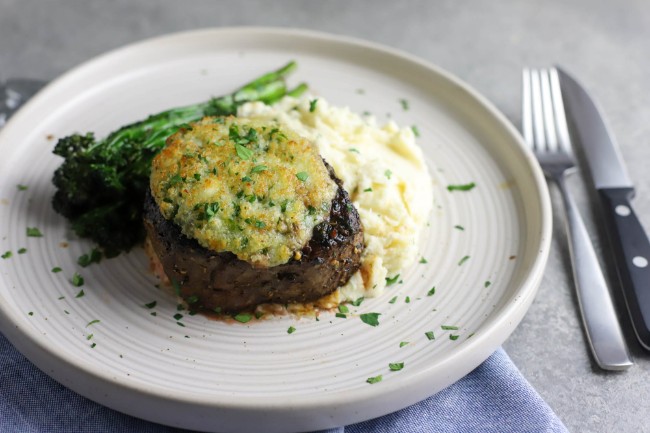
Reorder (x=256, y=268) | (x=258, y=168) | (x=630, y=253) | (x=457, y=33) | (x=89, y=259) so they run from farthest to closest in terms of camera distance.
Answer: (x=457, y=33), (x=630, y=253), (x=89, y=259), (x=258, y=168), (x=256, y=268)

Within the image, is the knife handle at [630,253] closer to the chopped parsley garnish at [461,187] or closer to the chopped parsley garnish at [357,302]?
the chopped parsley garnish at [461,187]

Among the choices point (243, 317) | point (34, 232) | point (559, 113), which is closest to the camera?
point (243, 317)

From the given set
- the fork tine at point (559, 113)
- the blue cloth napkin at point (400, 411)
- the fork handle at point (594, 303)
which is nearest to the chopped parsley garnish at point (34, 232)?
the blue cloth napkin at point (400, 411)

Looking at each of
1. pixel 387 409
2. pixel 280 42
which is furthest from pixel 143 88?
pixel 387 409

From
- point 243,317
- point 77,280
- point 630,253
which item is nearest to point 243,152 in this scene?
point 243,317

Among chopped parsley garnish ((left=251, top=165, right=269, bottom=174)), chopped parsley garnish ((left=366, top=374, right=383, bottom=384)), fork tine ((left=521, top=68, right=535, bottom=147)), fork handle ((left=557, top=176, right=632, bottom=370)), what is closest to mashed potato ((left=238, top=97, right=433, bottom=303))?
chopped parsley garnish ((left=251, top=165, right=269, bottom=174))

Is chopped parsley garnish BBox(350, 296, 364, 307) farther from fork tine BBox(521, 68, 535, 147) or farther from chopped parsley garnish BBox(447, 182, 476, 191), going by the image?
fork tine BBox(521, 68, 535, 147)

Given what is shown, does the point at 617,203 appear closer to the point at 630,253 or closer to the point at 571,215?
the point at 571,215

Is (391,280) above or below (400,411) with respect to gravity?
above
